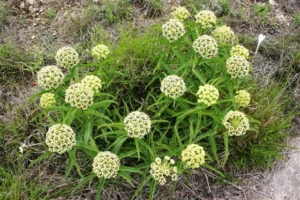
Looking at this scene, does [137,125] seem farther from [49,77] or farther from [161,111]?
[49,77]

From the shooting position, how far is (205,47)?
156 inches

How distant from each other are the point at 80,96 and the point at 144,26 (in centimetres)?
274

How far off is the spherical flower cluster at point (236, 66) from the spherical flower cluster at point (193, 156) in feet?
2.92

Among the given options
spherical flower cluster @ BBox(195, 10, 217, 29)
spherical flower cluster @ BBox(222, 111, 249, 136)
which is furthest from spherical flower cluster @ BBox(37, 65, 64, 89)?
spherical flower cluster @ BBox(222, 111, 249, 136)

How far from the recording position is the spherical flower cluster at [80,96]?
3.69 m

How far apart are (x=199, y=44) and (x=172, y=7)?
2602 mm

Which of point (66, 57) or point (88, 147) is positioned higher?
point (66, 57)

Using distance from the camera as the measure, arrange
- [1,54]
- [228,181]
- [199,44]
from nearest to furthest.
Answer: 1. [199,44]
2. [228,181]
3. [1,54]

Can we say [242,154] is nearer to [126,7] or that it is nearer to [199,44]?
[199,44]

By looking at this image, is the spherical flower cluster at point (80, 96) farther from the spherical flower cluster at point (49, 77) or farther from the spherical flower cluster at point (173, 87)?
the spherical flower cluster at point (173, 87)

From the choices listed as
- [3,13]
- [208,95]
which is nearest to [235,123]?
A: [208,95]

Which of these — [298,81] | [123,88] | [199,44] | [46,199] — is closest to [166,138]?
[123,88]

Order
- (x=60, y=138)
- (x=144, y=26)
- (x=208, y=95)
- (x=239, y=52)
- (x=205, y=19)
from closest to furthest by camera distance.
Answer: (x=60, y=138) < (x=208, y=95) < (x=205, y=19) < (x=239, y=52) < (x=144, y=26)

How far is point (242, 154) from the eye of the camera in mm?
4879
